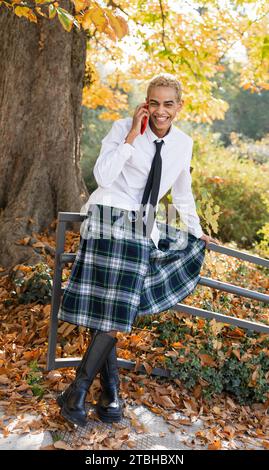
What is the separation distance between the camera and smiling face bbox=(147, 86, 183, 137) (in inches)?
116

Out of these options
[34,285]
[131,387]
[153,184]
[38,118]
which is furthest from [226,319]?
[38,118]

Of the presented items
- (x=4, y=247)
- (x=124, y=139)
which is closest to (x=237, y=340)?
(x=124, y=139)

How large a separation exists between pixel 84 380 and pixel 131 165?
1188 millimetres

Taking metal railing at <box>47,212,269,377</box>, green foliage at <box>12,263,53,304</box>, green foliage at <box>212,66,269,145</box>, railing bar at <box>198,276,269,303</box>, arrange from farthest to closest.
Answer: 1. green foliage at <box>212,66,269,145</box>
2. green foliage at <box>12,263,53,304</box>
3. railing bar at <box>198,276,269,303</box>
4. metal railing at <box>47,212,269,377</box>

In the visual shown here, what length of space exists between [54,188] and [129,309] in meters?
2.73

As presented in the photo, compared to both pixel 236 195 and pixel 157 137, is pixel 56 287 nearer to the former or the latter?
pixel 157 137

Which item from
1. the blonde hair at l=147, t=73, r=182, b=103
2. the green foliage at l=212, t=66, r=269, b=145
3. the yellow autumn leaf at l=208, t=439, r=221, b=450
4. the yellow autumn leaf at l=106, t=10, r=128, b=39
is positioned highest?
the green foliage at l=212, t=66, r=269, b=145

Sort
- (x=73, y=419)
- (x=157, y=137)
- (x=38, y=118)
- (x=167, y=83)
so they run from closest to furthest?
1. (x=73, y=419)
2. (x=167, y=83)
3. (x=157, y=137)
4. (x=38, y=118)

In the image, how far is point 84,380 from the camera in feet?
9.60

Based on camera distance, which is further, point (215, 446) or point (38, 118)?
point (38, 118)

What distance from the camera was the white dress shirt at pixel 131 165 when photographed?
2846mm

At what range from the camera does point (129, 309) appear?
295cm

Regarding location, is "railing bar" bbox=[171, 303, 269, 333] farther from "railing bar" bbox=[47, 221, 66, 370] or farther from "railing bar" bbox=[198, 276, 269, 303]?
"railing bar" bbox=[47, 221, 66, 370]

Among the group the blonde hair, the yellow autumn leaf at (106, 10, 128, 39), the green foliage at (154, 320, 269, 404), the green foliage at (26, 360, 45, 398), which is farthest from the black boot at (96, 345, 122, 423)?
the yellow autumn leaf at (106, 10, 128, 39)
